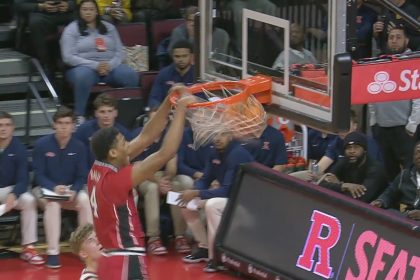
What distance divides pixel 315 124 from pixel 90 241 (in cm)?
169

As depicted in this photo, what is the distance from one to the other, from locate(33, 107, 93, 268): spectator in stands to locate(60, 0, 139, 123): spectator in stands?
103 cm

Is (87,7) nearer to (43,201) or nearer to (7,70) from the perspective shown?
(7,70)

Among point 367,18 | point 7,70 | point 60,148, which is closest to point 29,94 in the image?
point 7,70

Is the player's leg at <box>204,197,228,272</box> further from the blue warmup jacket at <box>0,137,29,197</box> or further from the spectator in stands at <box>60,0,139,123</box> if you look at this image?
the spectator in stands at <box>60,0,139,123</box>

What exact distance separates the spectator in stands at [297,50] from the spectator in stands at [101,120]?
10.7 feet

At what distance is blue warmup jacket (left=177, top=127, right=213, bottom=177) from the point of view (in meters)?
11.4

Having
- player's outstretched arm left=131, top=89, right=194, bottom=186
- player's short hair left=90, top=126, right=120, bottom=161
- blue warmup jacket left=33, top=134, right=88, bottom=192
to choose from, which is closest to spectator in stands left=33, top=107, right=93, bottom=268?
blue warmup jacket left=33, top=134, right=88, bottom=192

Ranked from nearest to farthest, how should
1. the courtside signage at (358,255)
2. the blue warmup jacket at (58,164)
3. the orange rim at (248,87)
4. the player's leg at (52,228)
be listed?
the orange rim at (248,87)
the courtside signage at (358,255)
the player's leg at (52,228)
the blue warmup jacket at (58,164)

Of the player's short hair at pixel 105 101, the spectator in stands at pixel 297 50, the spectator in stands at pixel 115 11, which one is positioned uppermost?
the spectator in stands at pixel 297 50

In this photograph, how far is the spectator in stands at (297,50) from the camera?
7.93 meters

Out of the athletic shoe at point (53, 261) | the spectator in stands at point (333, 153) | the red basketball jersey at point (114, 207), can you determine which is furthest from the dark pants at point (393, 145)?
the red basketball jersey at point (114, 207)

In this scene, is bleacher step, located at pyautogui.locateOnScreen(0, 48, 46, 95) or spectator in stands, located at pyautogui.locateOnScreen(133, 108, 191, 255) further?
bleacher step, located at pyautogui.locateOnScreen(0, 48, 46, 95)

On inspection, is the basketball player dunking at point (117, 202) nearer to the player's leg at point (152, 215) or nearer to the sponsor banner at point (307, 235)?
the sponsor banner at point (307, 235)

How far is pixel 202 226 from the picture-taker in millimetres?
11008
